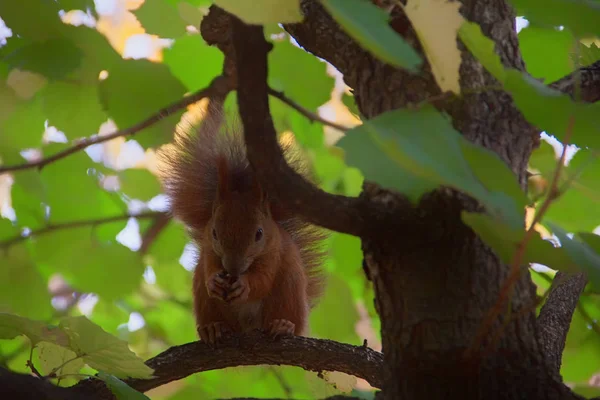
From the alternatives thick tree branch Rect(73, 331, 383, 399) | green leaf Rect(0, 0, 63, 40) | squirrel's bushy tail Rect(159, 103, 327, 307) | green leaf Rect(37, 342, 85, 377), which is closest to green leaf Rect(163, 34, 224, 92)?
squirrel's bushy tail Rect(159, 103, 327, 307)

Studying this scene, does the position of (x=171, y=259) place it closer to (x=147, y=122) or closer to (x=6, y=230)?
(x=6, y=230)

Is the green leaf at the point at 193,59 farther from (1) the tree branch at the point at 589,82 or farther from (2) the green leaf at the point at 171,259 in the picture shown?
(1) the tree branch at the point at 589,82

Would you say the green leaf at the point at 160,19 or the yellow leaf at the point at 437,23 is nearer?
the yellow leaf at the point at 437,23

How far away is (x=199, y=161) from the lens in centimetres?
199

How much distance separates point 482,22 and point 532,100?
40 cm

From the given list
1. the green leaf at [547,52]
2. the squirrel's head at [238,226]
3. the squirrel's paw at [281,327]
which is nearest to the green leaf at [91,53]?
the squirrel's head at [238,226]

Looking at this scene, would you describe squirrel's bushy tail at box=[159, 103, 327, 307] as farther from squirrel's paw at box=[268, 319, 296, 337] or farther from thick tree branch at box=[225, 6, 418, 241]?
thick tree branch at box=[225, 6, 418, 241]

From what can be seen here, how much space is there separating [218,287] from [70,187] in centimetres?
A: 48

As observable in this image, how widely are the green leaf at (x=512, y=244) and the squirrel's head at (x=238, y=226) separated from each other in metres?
1.27

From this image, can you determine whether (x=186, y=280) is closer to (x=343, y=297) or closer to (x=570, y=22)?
(x=343, y=297)

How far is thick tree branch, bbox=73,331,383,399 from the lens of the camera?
128 cm

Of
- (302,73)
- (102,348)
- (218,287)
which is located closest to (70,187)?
(218,287)

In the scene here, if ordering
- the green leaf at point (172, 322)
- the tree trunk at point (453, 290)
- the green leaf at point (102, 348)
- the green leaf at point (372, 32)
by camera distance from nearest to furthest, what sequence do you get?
the green leaf at point (372, 32) → the tree trunk at point (453, 290) → the green leaf at point (102, 348) → the green leaf at point (172, 322)

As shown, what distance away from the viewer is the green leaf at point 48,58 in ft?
3.89
